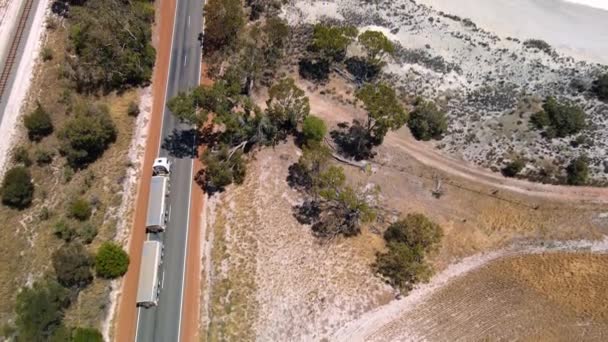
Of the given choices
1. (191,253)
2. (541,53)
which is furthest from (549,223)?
(191,253)

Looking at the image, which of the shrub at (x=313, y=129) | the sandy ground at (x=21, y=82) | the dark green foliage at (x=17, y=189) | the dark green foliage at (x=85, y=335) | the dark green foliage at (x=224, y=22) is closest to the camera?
the dark green foliage at (x=85, y=335)

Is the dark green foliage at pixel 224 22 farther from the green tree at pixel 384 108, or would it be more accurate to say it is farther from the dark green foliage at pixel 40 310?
the dark green foliage at pixel 40 310

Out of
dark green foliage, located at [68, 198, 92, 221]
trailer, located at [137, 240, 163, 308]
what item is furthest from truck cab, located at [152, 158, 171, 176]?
trailer, located at [137, 240, 163, 308]

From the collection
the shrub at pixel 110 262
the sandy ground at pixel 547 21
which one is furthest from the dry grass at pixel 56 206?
the sandy ground at pixel 547 21

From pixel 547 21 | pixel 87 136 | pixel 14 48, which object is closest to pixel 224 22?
pixel 87 136

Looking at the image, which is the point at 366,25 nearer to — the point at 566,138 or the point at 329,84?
the point at 329,84
